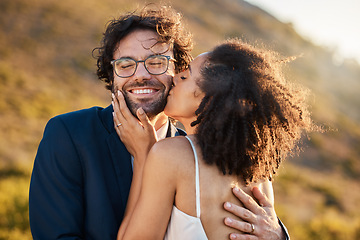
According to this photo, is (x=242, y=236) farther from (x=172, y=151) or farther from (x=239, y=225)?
(x=172, y=151)

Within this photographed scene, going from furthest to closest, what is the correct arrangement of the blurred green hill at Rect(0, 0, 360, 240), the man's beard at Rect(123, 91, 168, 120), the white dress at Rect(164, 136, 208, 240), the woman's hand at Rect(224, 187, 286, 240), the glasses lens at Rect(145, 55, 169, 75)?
Answer: the blurred green hill at Rect(0, 0, 360, 240)
the glasses lens at Rect(145, 55, 169, 75)
the man's beard at Rect(123, 91, 168, 120)
the woman's hand at Rect(224, 187, 286, 240)
the white dress at Rect(164, 136, 208, 240)

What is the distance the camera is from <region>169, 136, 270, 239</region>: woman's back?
2199mm

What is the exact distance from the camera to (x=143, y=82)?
3.29 meters

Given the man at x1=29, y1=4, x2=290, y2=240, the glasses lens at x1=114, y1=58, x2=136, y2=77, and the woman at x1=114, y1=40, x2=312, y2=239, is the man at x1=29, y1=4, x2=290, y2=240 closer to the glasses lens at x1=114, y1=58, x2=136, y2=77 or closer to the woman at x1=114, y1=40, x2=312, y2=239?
the glasses lens at x1=114, y1=58, x2=136, y2=77

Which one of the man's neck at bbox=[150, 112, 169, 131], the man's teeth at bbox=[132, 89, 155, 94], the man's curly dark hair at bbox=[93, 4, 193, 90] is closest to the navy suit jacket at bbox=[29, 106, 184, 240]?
the man's teeth at bbox=[132, 89, 155, 94]

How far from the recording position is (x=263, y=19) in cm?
6294

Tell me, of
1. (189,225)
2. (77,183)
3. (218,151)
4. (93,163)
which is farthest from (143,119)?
(189,225)

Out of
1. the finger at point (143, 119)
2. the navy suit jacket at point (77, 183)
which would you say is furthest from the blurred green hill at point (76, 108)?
the navy suit jacket at point (77, 183)

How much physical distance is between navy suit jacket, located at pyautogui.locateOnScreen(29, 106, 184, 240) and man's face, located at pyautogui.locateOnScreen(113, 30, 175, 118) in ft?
1.78

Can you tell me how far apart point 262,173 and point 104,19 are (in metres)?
34.7

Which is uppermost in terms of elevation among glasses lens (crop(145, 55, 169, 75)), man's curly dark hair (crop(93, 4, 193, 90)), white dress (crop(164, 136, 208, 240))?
man's curly dark hair (crop(93, 4, 193, 90))

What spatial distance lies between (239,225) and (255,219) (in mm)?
184

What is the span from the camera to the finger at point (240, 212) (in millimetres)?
2256

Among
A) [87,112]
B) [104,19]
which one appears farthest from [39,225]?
[104,19]
